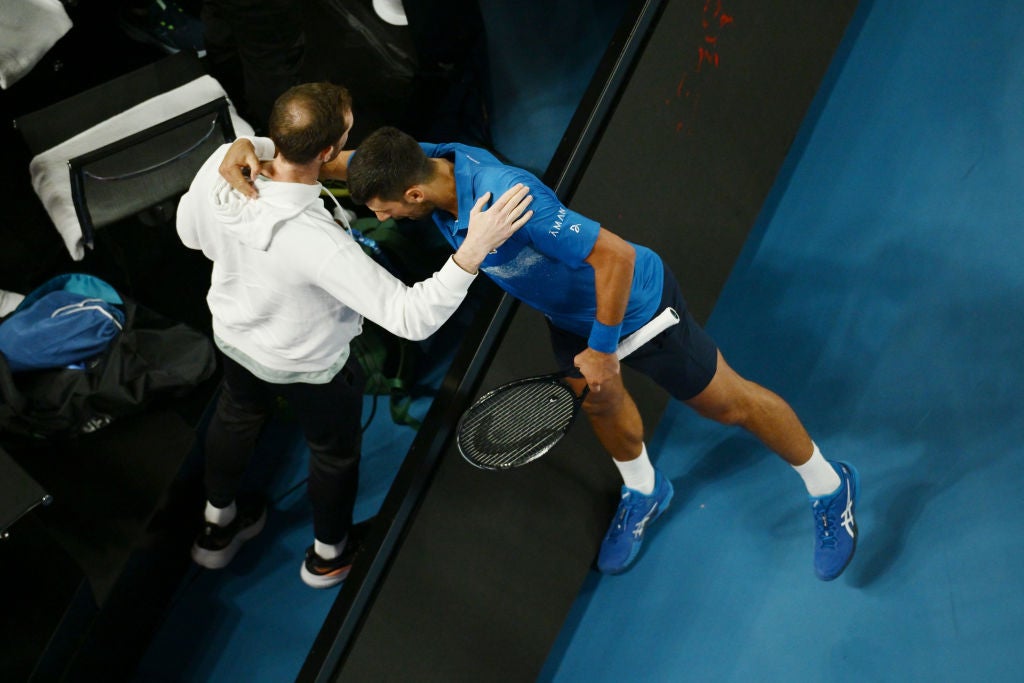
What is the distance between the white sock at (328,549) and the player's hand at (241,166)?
1.17 meters

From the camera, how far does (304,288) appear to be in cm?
230

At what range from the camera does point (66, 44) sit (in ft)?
12.2

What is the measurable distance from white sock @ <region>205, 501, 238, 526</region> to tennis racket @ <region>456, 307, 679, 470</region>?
97cm

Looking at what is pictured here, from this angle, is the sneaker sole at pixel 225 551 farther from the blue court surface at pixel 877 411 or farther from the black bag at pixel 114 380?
the blue court surface at pixel 877 411

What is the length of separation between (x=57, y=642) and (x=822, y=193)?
2544mm

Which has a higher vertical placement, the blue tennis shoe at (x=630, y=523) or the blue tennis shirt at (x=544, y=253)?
the blue tennis shirt at (x=544, y=253)

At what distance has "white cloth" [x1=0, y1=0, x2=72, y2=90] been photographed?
314 cm

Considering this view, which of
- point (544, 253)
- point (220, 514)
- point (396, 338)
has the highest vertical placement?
point (544, 253)

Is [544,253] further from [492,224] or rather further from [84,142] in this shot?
[84,142]

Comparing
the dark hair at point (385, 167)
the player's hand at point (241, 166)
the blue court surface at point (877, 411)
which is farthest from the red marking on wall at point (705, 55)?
the player's hand at point (241, 166)

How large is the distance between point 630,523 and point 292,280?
3.95 feet

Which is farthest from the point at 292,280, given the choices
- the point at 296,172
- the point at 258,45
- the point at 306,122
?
the point at 258,45

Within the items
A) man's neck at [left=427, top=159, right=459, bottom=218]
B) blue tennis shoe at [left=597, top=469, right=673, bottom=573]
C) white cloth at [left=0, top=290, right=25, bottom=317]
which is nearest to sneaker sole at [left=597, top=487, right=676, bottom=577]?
blue tennis shoe at [left=597, top=469, right=673, bottom=573]

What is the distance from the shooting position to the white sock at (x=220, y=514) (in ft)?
10.2
